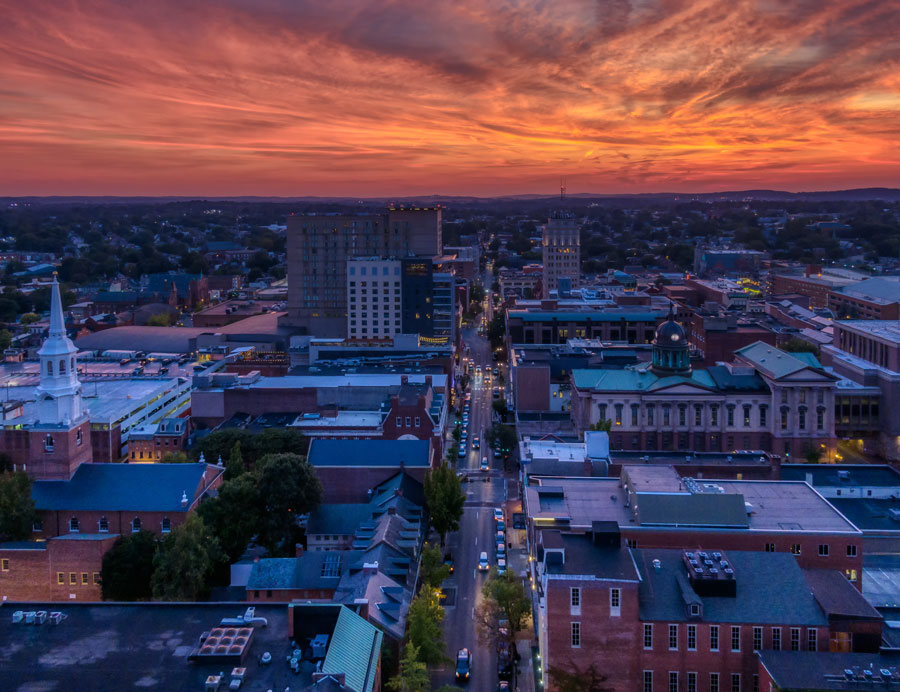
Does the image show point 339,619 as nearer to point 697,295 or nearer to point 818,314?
point 818,314

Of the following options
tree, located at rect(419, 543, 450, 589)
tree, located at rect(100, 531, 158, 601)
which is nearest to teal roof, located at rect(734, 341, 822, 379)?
tree, located at rect(419, 543, 450, 589)

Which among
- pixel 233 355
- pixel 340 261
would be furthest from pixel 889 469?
pixel 340 261

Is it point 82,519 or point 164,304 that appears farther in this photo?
point 164,304

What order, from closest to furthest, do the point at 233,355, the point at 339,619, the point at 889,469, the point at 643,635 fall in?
the point at 339,619 → the point at 643,635 → the point at 889,469 → the point at 233,355

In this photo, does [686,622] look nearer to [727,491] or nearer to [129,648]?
[727,491]

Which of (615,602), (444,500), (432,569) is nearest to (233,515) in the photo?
(444,500)

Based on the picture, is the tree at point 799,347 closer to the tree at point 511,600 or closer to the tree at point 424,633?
the tree at point 511,600

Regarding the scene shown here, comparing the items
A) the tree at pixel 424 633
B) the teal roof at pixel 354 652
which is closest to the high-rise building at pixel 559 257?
the tree at pixel 424 633
